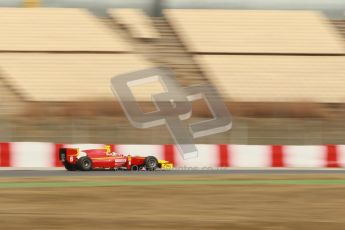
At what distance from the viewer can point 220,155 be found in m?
15.5

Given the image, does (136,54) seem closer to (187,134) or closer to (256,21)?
(256,21)

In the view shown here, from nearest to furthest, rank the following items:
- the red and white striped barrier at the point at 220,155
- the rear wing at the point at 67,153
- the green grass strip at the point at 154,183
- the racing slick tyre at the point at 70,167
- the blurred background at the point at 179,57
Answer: the green grass strip at the point at 154,183 → the rear wing at the point at 67,153 → the racing slick tyre at the point at 70,167 → the red and white striped barrier at the point at 220,155 → the blurred background at the point at 179,57

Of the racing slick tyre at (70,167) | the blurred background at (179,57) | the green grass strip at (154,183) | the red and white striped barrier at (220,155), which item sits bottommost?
the green grass strip at (154,183)

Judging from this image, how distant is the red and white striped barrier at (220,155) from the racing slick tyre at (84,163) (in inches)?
84.5

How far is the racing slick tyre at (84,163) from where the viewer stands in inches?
512

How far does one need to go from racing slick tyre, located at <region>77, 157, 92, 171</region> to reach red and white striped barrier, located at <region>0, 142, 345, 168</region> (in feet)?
7.04

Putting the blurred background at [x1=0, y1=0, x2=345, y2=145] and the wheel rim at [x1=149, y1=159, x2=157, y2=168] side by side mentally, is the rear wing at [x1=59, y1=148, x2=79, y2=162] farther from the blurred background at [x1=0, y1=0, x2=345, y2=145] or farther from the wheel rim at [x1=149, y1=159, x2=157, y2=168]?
the blurred background at [x1=0, y1=0, x2=345, y2=145]

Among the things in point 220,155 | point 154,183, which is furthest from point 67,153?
point 220,155

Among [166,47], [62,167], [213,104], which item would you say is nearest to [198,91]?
[213,104]

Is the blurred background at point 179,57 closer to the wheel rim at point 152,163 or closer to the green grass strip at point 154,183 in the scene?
the wheel rim at point 152,163

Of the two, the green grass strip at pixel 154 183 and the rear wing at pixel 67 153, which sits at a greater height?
the rear wing at pixel 67 153

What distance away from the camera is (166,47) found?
76.2ft

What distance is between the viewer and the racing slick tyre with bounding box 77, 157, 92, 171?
12992mm

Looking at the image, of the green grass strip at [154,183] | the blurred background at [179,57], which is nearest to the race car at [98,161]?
the green grass strip at [154,183]
